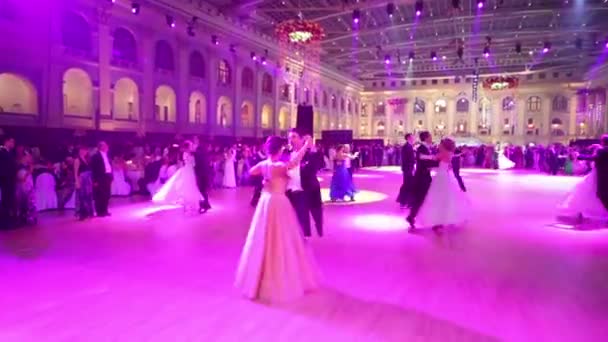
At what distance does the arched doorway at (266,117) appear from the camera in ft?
91.2

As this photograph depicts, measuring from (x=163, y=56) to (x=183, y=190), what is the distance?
502 inches

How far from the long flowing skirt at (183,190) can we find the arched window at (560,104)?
39.0 m

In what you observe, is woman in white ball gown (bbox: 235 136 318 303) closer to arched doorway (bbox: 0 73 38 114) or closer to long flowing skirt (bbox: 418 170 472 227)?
long flowing skirt (bbox: 418 170 472 227)

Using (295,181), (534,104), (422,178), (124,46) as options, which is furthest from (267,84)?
(534,104)

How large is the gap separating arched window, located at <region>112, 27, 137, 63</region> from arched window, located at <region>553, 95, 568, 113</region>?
3585 cm

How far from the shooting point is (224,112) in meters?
24.4

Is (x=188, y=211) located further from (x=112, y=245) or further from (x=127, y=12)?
(x=127, y=12)

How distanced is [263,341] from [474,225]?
17.5 feet

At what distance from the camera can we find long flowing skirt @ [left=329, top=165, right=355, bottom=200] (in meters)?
9.99

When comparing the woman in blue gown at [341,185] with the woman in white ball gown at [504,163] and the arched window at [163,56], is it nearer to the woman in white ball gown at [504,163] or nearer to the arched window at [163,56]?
the arched window at [163,56]

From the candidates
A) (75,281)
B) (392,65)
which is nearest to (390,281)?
(75,281)

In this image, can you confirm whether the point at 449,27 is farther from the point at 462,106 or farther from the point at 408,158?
the point at 462,106

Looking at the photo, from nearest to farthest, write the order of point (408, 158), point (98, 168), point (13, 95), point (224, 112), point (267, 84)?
Result: point (98, 168), point (408, 158), point (13, 95), point (224, 112), point (267, 84)

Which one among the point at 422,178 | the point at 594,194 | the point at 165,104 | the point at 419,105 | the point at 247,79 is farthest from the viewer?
the point at 419,105
